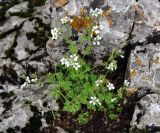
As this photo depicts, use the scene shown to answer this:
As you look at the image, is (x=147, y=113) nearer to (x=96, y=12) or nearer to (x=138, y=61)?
(x=138, y=61)

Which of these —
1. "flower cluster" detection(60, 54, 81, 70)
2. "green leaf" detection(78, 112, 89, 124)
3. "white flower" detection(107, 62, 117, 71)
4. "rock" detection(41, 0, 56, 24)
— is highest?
"rock" detection(41, 0, 56, 24)

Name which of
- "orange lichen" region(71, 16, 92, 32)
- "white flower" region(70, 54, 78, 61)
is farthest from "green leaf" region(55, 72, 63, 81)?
"orange lichen" region(71, 16, 92, 32)

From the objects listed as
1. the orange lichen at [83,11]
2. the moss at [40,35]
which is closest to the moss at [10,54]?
the moss at [40,35]

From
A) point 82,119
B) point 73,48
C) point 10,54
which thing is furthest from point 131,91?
point 10,54

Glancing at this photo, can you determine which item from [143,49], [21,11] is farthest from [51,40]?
[143,49]

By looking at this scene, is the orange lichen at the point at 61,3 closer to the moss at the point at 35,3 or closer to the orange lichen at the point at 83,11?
the orange lichen at the point at 83,11

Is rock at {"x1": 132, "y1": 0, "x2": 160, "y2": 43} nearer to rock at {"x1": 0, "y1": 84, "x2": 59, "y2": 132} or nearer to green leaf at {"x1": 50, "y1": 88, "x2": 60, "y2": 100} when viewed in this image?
green leaf at {"x1": 50, "y1": 88, "x2": 60, "y2": 100}
